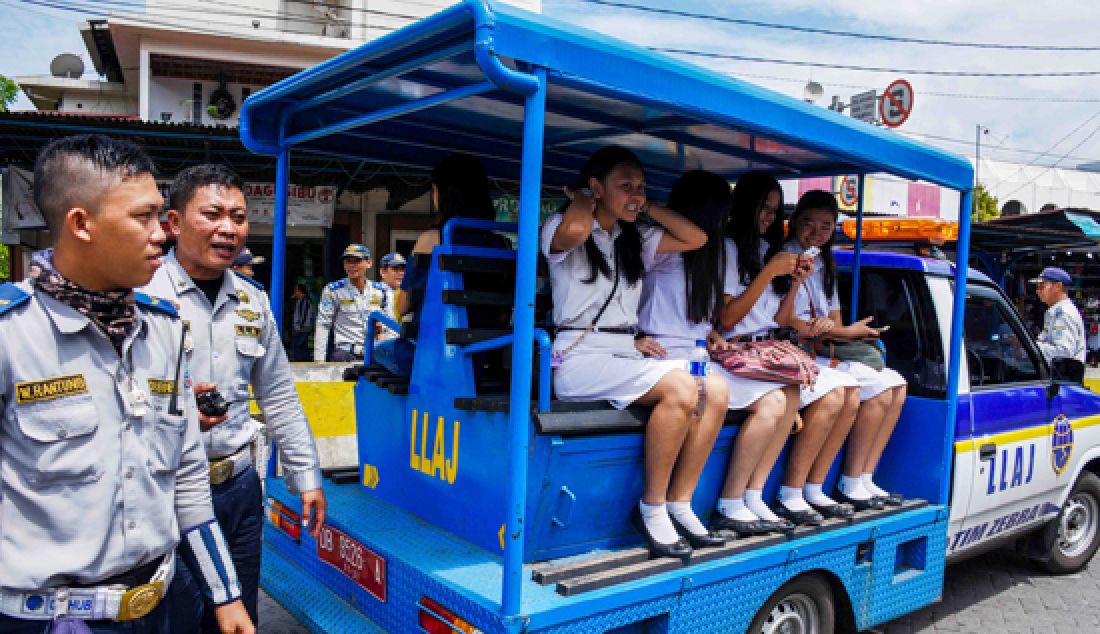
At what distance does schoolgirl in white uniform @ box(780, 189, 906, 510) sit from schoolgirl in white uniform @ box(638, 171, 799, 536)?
70 centimetres

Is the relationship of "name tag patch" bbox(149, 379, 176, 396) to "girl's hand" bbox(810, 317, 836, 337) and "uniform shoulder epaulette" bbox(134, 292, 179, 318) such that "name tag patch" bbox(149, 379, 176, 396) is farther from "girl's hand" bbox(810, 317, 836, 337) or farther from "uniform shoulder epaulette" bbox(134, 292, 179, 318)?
"girl's hand" bbox(810, 317, 836, 337)

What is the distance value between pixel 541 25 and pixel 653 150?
204cm

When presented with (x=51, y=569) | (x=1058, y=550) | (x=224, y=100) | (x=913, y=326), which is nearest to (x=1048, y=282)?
(x=1058, y=550)

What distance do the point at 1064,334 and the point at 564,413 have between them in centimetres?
715

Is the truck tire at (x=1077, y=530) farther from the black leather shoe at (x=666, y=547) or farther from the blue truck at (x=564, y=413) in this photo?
the black leather shoe at (x=666, y=547)

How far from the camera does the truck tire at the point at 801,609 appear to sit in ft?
10.8

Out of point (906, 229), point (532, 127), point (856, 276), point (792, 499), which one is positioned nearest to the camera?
point (532, 127)

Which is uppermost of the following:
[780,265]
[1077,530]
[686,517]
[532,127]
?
[532,127]

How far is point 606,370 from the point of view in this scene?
3070mm

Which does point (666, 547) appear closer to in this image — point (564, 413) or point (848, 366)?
point (564, 413)

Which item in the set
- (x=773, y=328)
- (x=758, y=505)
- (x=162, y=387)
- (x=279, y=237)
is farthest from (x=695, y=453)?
(x=279, y=237)

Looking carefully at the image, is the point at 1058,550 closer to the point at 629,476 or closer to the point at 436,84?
the point at 629,476

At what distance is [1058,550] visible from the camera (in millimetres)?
5477

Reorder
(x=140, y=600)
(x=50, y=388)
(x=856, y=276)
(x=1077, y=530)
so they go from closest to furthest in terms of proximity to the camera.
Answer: (x=50, y=388)
(x=140, y=600)
(x=856, y=276)
(x=1077, y=530)
